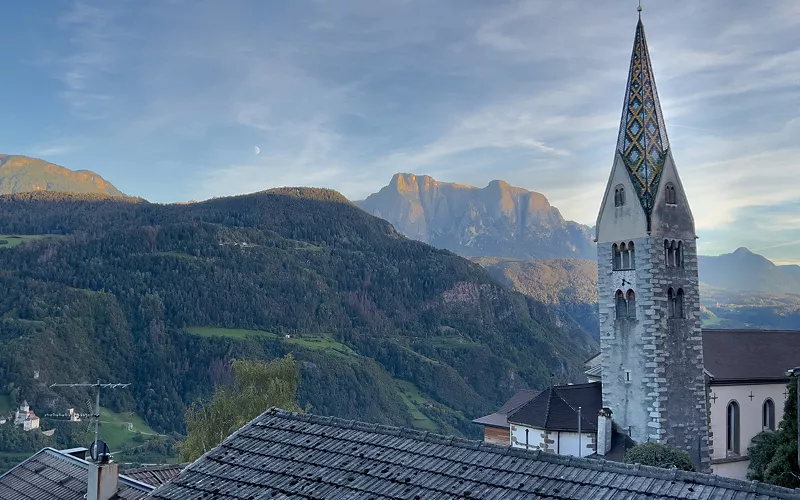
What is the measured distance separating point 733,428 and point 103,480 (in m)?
30.0

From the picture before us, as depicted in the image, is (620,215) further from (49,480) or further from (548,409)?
(49,480)

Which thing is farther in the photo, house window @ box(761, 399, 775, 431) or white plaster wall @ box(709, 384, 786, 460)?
house window @ box(761, 399, 775, 431)

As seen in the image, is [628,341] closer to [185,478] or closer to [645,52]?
[645,52]

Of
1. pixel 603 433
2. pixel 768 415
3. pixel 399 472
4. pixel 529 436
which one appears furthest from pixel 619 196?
pixel 399 472

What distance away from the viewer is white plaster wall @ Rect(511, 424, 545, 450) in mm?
33281

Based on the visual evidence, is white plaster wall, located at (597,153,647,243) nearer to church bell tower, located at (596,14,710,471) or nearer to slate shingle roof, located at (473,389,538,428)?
church bell tower, located at (596,14,710,471)

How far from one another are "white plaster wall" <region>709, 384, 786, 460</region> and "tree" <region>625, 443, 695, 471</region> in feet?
20.6

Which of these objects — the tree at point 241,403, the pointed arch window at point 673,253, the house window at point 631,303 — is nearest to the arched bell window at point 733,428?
the house window at point 631,303

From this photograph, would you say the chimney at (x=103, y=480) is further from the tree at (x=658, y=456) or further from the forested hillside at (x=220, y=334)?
the forested hillside at (x=220, y=334)

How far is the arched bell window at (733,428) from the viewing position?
111 feet

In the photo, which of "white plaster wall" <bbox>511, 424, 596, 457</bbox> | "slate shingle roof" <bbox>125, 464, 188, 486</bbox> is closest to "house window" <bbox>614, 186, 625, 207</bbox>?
"white plaster wall" <bbox>511, 424, 596, 457</bbox>

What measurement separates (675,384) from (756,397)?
600cm

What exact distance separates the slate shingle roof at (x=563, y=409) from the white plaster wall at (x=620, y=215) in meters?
7.35

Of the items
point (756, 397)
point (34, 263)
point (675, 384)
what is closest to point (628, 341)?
point (675, 384)
